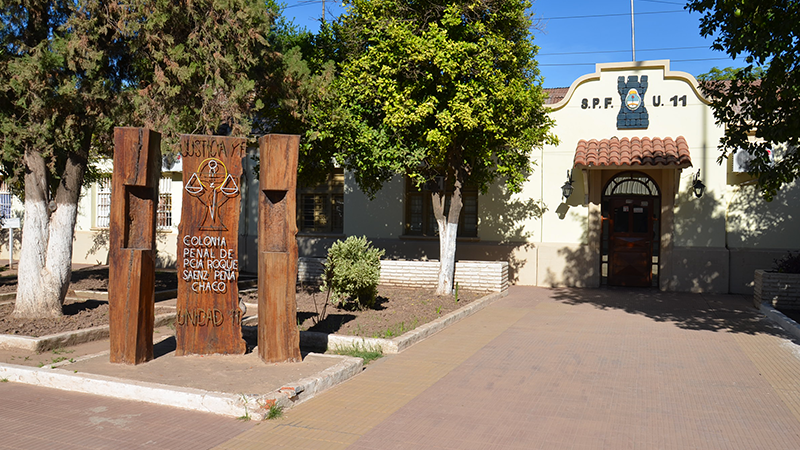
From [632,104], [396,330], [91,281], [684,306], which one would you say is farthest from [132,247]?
[632,104]

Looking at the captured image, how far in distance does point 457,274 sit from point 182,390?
9.11 m

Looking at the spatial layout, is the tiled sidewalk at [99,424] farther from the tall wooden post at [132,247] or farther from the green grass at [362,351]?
the green grass at [362,351]

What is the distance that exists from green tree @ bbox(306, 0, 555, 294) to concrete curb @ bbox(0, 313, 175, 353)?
16.7ft

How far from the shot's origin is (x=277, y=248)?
22.4 ft

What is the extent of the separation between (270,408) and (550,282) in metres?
11.4

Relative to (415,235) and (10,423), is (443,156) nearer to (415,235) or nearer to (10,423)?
(415,235)

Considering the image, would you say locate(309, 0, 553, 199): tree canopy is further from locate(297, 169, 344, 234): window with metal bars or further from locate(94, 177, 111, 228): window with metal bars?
locate(94, 177, 111, 228): window with metal bars

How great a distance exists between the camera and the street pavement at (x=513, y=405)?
4906mm

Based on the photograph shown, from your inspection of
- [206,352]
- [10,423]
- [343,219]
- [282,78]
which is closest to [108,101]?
[282,78]

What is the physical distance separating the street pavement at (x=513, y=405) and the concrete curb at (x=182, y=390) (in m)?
0.12

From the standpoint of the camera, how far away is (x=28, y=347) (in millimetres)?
7668

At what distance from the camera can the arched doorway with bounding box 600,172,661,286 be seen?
15.2 meters

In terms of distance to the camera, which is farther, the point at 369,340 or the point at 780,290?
the point at 780,290

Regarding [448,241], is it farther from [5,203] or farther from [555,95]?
[5,203]
